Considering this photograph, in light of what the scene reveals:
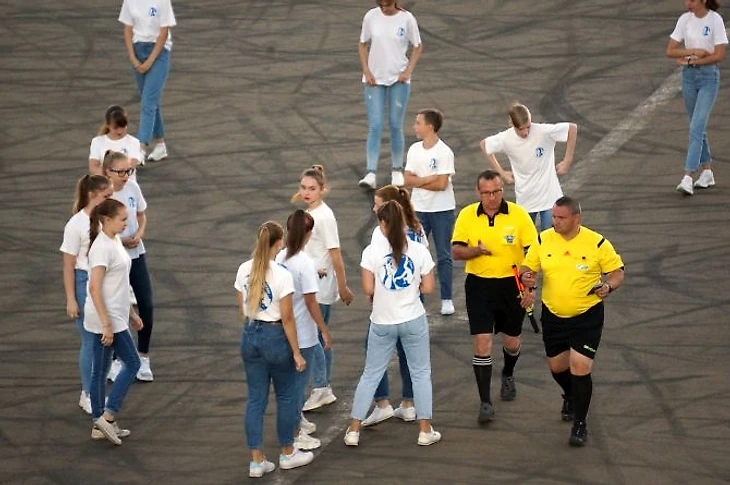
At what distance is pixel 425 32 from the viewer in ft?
68.6

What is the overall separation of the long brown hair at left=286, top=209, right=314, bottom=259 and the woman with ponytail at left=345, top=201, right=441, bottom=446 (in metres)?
0.47

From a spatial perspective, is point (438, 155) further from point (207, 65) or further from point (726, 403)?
point (207, 65)

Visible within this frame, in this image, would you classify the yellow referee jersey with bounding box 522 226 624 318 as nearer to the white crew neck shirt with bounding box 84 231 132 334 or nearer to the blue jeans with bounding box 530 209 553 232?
the blue jeans with bounding box 530 209 553 232

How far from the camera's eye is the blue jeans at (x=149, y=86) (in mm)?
16734

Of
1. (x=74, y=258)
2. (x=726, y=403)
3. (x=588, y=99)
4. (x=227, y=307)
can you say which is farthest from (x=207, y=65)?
(x=726, y=403)

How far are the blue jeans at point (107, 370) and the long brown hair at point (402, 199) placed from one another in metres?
2.19

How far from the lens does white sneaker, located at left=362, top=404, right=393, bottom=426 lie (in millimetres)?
11602

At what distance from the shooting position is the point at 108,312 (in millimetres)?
11172

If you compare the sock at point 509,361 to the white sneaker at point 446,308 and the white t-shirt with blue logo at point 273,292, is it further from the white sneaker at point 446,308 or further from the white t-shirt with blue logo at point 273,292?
the white t-shirt with blue logo at point 273,292

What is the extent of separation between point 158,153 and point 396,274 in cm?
694

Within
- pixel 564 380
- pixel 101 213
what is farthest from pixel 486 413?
pixel 101 213

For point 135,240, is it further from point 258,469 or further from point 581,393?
point 581,393

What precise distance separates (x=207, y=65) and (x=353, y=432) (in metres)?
9.77

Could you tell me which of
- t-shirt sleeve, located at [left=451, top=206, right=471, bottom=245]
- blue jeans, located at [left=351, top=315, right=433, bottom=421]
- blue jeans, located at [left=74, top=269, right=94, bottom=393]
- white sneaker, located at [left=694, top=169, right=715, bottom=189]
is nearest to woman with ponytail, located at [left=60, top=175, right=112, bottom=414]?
blue jeans, located at [left=74, top=269, right=94, bottom=393]
